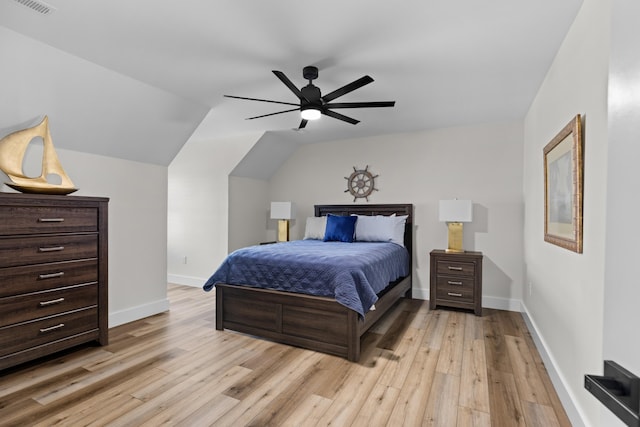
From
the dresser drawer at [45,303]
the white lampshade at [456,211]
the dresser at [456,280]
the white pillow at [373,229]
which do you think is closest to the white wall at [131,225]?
the dresser drawer at [45,303]

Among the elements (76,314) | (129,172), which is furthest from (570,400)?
(129,172)

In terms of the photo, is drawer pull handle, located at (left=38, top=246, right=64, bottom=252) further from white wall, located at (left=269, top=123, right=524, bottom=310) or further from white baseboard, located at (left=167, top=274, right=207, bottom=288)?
white wall, located at (left=269, top=123, right=524, bottom=310)

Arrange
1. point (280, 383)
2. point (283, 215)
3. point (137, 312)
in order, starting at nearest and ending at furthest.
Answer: point (280, 383) < point (137, 312) < point (283, 215)

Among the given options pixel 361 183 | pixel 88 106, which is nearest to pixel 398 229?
pixel 361 183

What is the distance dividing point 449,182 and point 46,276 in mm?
4501

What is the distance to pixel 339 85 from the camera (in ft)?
10.1

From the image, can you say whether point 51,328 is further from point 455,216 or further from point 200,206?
point 455,216

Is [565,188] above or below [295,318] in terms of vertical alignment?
above

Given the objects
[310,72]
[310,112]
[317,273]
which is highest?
[310,72]

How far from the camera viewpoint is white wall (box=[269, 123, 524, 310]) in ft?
13.7

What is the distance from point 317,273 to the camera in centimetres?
289

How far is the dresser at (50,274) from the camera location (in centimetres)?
232

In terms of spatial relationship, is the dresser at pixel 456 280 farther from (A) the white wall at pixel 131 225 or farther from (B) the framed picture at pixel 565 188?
(A) the white wall at pixel 131 225

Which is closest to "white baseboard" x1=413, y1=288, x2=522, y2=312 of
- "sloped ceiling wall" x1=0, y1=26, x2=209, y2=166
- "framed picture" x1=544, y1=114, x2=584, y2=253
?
"framed picture" x1=544, y1=114, x2=584, y2=253
